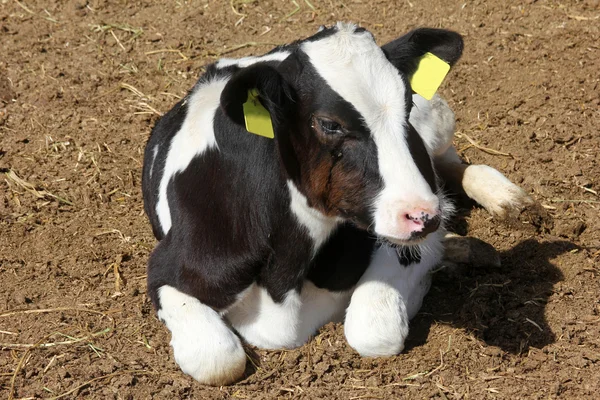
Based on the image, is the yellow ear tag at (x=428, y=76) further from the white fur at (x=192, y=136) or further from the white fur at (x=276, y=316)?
the white fur at (x=276, y=316)

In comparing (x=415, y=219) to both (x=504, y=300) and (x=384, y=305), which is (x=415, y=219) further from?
(x=504, y=300)

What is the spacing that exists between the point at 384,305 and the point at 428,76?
56.2 inches

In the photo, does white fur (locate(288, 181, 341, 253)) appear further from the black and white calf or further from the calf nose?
the calf nose

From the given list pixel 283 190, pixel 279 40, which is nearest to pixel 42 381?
pixel 283 190

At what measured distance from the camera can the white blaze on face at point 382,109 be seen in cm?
464

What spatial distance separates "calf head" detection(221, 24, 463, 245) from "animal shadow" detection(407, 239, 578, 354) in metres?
1.25

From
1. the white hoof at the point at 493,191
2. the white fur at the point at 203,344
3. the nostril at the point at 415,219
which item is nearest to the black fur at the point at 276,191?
the white fur at the point at 203,344

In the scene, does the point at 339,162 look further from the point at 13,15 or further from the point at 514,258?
the point at 13,15

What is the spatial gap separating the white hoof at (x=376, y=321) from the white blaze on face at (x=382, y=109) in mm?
1033

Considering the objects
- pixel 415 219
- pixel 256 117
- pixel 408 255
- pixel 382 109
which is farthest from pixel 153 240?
pixel 415 219

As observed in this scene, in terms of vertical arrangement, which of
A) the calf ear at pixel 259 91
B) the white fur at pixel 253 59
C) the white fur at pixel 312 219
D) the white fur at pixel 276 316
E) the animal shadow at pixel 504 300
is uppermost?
the calf ear at pixel 259 91

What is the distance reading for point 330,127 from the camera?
486 cm

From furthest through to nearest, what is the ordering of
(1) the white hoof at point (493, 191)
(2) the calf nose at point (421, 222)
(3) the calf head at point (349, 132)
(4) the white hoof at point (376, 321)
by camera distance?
(1) the white hoof at point (493, 191)
(4) the white hoof at point (376, 321)
(3) the calf head at point (349, 132)
(2) the calf nose at point (421, 222)

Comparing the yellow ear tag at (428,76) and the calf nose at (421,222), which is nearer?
the calf nose at (421,222)
